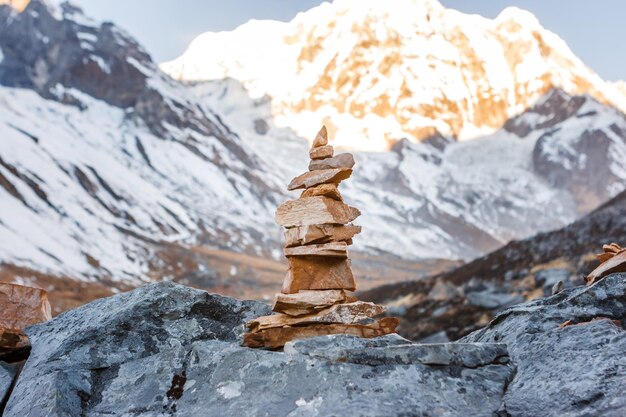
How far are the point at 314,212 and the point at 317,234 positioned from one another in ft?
0.88

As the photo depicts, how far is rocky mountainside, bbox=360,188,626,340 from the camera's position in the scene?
91.3ft

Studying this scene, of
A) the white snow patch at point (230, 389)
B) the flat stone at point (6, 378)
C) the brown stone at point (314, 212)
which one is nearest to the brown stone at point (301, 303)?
the brown stone at point (314, 212)

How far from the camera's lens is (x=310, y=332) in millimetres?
6875

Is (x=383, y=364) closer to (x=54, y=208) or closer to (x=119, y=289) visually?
(x=119, y=289)

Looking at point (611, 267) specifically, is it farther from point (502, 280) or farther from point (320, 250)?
point (502, 280)

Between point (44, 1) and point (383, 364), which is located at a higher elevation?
point (44, 1)

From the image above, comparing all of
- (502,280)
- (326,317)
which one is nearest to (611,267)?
(326,317)

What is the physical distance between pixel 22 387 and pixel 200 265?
72.1 meters

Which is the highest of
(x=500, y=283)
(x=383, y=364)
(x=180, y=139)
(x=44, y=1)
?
(x=44, y=1)

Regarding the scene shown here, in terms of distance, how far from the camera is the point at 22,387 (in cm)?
652

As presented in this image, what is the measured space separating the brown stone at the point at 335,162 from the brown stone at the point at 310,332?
1986mm

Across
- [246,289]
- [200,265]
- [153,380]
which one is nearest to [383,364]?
[153,380]

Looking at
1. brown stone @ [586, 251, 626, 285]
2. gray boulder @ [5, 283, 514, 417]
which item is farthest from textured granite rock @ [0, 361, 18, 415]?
brown stone @ [586, 251, 626, 285]

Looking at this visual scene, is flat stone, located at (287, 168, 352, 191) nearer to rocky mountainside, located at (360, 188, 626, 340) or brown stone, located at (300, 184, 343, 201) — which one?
brown stone, located at (300, 184, 343, 201)
